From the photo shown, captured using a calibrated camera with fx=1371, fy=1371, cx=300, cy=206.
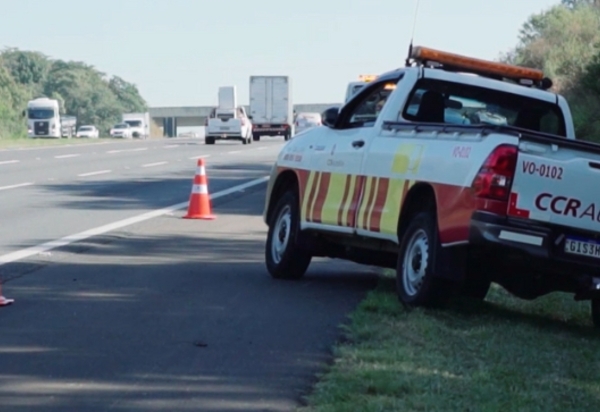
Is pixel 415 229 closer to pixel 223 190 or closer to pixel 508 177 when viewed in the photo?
pixel 508 177

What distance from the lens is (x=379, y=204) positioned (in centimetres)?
1073

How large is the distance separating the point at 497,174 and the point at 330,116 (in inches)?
124

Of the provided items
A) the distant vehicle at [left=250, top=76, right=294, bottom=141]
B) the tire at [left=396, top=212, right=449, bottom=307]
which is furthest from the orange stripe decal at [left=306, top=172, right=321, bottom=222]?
the distant vehicle at [left=250, top=76, right=294, bottom=141]

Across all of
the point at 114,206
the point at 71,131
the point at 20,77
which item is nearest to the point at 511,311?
the point at 114,206

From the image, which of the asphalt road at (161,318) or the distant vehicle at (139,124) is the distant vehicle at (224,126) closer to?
the asphalt road at (161,318)

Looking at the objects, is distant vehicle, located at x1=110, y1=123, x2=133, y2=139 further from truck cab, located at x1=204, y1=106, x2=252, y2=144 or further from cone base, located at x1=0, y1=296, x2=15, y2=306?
cone base, located at x1=0, y1=296, x2=15, y2=306

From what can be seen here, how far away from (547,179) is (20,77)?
535ft

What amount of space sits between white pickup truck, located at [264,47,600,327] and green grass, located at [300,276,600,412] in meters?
0.30

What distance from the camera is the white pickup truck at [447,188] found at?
9047 mm

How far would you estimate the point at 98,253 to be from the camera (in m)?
14.5

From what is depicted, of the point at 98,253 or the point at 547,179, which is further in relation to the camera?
the point at 98,253

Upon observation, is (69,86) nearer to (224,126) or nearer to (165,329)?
(224,126)

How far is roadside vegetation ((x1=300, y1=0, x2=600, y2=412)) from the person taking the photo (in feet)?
22.9

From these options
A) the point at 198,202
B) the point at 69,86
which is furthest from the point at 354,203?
the point at 69,86
